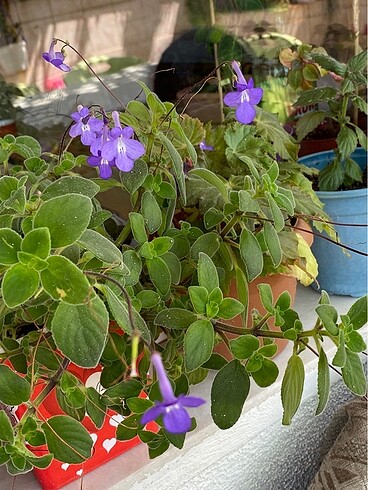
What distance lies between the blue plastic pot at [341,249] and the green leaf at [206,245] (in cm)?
32

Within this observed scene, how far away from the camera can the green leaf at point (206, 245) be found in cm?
58

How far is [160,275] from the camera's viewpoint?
0.54 m

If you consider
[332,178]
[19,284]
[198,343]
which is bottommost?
[332,178]

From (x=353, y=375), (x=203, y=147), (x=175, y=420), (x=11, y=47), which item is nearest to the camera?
(x=175, y=420)

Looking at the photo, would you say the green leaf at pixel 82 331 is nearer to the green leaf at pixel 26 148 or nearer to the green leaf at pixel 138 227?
the green leaf at pixel 138 227

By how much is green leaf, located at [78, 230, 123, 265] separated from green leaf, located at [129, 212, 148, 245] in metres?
0.10

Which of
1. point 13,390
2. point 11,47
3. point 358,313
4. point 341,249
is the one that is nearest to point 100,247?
point 13,390

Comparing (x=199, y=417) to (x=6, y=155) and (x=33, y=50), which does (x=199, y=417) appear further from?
(x=33, y=50)

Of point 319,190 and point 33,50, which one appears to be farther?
point 33,50

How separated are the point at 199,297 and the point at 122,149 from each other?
0.48 feet

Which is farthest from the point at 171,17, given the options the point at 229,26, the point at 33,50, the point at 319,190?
the point at 319,190

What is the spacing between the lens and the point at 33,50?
1702mm

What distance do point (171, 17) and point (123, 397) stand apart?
109cm

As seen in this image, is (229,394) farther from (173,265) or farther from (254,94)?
(254,94)
